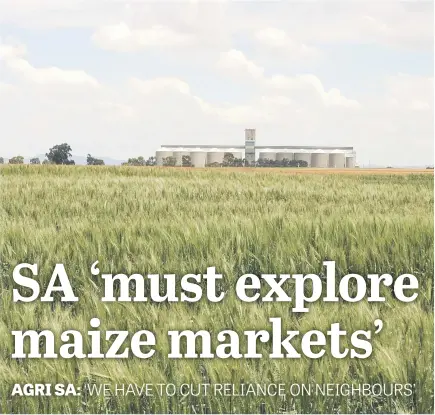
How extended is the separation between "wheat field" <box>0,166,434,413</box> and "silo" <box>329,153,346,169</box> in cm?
5193

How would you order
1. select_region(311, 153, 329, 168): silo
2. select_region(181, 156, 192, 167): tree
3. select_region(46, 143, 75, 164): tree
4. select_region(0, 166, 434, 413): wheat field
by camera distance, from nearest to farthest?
1. select_region(0, 166, 434, 413): wheat field
2. select_region(46, 143, 75, 164): tree
3. select_region(181, 156, 192, 167): tree
4. select_region(311, 153, 329, 168): silo

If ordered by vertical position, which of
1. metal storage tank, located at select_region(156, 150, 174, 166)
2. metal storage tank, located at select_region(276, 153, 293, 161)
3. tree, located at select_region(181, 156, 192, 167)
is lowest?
tree, located at select_region(181, 156, 192, 167)

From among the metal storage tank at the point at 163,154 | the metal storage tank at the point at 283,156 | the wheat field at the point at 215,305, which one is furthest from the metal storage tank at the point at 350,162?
the wheat field at the point at 215,305

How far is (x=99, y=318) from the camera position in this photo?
2137mm

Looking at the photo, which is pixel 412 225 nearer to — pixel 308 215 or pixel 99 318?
pixel 308 215

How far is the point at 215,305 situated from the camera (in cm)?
218

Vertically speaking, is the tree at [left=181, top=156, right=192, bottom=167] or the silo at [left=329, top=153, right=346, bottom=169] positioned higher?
the silo at [left=329, top=153, right=346, bottom=169]

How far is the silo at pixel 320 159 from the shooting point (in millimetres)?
56494

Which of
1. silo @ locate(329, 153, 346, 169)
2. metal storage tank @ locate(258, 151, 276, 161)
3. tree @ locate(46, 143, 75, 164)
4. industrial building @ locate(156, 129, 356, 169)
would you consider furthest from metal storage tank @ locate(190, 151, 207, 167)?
tree @ locate(46, 143, 75, 164)

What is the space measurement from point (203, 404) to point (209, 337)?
24 centimetres

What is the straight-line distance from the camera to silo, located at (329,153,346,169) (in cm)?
5459

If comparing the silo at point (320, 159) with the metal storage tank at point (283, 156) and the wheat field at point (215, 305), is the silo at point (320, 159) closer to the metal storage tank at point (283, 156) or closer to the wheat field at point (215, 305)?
the metal storage tank at point (283, 156)

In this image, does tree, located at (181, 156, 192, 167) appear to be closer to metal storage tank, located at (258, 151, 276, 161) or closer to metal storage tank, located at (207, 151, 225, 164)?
metal storage tank, located at (207, 151, 225, 164)

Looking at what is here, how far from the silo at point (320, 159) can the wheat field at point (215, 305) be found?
5355cm
